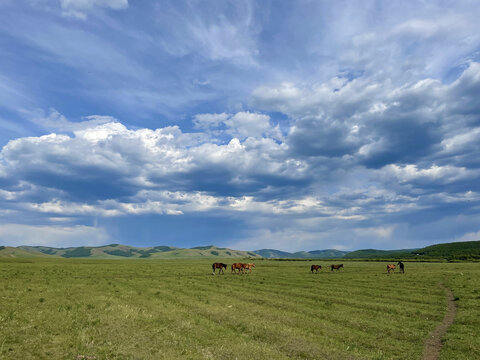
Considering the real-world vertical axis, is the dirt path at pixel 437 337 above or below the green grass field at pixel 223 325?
below

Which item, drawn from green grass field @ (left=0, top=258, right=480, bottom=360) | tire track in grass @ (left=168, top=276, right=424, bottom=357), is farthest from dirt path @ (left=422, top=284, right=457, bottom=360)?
tire track in grass @ (left=168, top=276, right=424, bottom=357)

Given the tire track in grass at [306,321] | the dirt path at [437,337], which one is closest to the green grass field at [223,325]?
the tire track in grass at [306,321]

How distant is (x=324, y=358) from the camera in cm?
1475

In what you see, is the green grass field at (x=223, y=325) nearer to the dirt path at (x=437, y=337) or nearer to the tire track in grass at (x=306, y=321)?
the tire track in grass at (x=306, y=321)

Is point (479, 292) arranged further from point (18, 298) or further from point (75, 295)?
point (18, 298)

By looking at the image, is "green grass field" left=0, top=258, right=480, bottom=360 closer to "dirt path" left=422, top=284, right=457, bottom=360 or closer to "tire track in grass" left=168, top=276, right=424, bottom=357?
"tire track in grass" left=168, top=276, right=424, bottom=357

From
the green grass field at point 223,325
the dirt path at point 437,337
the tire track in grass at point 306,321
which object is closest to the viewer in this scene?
the green grass field at point 223,325

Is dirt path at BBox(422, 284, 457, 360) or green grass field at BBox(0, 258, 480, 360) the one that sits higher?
green grass field at BBox(0, 258, 480, 360)

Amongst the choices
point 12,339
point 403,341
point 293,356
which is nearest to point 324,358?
point 293,356

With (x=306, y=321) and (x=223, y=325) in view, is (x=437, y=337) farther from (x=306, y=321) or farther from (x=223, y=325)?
(x=223, y=325)

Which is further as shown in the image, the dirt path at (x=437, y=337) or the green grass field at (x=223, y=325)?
the dirt path at (x=437, y=337)

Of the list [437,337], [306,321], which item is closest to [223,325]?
[306,321]

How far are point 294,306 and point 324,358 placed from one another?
39.2 ft

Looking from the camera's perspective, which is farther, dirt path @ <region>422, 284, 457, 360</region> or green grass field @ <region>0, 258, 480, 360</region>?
dirt path @ <region>422, 284, 457, 360</region>
